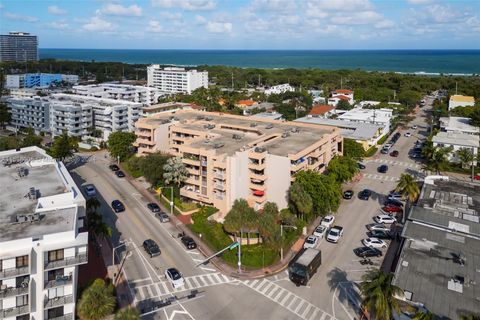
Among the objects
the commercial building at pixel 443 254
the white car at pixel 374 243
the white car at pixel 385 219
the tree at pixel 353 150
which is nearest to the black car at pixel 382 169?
the tree at pixel 353 150

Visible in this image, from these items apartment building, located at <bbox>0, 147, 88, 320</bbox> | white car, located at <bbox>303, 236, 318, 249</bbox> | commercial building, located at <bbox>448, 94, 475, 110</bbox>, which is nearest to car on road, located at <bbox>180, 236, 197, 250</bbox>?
apartment building, located at <bbox>0, 147, 88, 320</bbox>

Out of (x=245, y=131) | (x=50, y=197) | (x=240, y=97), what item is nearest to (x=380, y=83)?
(x=240, y=97)

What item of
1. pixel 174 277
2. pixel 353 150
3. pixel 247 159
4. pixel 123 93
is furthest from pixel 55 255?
pixel 123 93

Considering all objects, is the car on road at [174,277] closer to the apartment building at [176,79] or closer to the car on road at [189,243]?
the car on road at [189,243]

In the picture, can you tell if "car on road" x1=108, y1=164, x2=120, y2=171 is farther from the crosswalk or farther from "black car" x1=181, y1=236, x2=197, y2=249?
the crosswalk

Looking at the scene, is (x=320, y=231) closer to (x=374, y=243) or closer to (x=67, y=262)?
(x=374, y=243)

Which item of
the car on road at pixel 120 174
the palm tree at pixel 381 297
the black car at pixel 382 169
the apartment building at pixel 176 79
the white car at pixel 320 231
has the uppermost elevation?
the apartment building at pixel 176 79

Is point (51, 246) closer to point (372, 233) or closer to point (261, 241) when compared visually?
point (261, 241)
